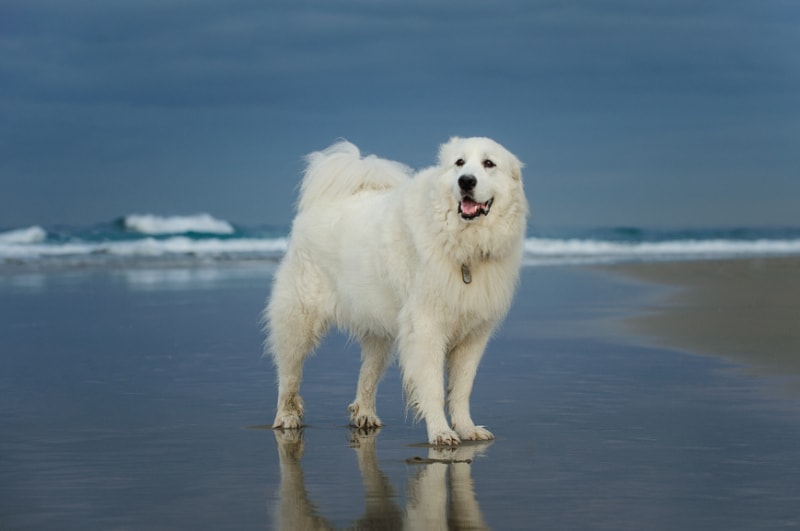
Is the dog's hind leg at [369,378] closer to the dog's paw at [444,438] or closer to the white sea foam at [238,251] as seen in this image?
the dog's paw at [444,438]

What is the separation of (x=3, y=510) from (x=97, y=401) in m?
2.77

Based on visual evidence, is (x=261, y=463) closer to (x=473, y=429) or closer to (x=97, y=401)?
(x=473, y=429)

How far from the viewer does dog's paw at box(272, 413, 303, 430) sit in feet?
20.8

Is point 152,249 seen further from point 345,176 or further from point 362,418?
point 362,418

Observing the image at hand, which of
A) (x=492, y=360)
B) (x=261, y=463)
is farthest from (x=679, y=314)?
(x=261, y=463)

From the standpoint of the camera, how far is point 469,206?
593 cm

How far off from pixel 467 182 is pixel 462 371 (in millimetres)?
1095

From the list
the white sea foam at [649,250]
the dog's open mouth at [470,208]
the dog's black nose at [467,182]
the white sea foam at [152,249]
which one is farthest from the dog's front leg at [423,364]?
the white sea foam at [152,249]

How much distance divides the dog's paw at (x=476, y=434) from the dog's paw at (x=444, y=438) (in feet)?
0.40

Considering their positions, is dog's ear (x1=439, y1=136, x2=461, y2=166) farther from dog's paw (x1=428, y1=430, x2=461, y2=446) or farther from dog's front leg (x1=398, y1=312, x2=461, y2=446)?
dog's paw (x1=428, y1=430, x2=461, y2=446)

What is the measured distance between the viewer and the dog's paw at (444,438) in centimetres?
576

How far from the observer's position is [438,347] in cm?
607

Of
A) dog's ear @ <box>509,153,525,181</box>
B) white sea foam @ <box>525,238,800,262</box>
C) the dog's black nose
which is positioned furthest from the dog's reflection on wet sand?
white sea foam @ <box>525,238,800,262</box>

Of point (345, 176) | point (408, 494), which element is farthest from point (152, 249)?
point (408, 494)
